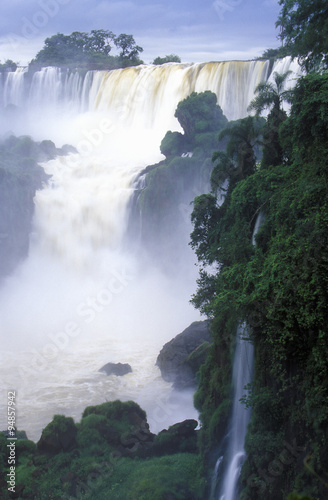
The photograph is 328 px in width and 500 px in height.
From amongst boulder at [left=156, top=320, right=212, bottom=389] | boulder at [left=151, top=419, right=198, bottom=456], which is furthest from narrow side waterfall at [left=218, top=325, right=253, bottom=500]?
boulder at [left=156, top=320, right=212, bottom=389]

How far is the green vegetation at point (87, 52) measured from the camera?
45.9 meters

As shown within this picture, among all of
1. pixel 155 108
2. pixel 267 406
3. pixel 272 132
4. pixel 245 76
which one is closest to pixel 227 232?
pixel 272 132

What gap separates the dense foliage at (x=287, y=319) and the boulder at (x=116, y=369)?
6.35 metres

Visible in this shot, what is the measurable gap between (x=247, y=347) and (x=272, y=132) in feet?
19.7

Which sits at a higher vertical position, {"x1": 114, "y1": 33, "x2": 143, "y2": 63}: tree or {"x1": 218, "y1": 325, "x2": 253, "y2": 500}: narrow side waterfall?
{"x1": 114, "y1": 33, "x2": 143, "y2": 63}: tree

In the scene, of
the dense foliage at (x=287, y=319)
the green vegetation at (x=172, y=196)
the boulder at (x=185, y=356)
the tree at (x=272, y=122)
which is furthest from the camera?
the green vegetation at (x=172, y=196)

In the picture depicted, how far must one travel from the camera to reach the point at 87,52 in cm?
5025

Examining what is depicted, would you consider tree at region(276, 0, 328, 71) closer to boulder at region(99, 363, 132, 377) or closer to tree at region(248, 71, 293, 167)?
tree at region(248, 71, 293, 167)

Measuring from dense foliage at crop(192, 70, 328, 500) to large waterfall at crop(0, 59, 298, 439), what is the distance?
5937 millimetres

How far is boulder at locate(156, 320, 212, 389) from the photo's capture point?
15781 millimetres

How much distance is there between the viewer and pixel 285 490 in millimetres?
7586

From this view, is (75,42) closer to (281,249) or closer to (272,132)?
(272,132)

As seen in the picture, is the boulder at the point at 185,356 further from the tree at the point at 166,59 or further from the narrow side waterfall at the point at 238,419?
the tree at the point at 166,59

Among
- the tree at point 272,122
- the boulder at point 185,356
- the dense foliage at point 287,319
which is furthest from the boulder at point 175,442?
the tree at point 272,122
